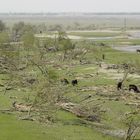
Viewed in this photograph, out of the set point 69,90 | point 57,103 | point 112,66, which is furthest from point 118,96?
point 112,66

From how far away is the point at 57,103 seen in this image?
3841 cm

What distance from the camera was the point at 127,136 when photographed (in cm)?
2898

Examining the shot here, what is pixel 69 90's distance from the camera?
46.9 m

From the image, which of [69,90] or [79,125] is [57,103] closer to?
[79,125]

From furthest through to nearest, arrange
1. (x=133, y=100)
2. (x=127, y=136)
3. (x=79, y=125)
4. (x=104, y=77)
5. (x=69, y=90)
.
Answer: (x=104, y=77) < (x=69, y=90) < (x=133, y=100) < (x=79, y=125) < (x=127, y=136)

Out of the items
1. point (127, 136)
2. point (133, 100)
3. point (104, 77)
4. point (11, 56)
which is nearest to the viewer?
point (127, 136)

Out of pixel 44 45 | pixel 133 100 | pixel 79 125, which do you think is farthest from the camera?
pixel 44 45

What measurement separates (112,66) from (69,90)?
20.6 m

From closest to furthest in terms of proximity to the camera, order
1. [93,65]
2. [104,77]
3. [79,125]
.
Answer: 1. [79,125]
2. [104,77]
3. [93,65]

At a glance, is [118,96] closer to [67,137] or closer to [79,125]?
[79,125]

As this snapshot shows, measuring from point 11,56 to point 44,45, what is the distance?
2491 cm

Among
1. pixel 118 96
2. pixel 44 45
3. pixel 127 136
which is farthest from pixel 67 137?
pixel 44 45

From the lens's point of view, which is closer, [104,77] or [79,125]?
[79,125]

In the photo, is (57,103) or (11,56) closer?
(57,103)
